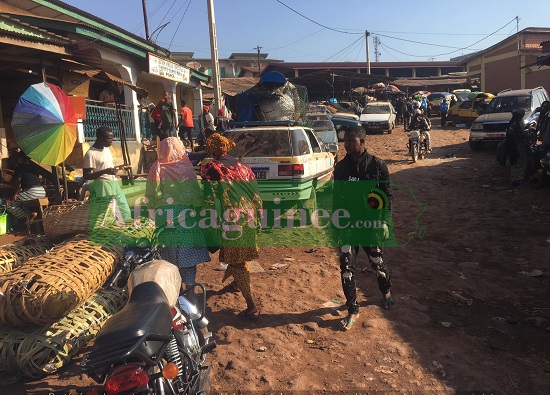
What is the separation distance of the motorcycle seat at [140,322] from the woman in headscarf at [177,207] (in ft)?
4.14

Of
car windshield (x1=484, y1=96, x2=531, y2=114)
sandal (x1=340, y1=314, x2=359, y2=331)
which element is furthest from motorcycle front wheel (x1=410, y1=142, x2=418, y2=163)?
sandal (x1=340, y1=314, x2=359, y2=331)

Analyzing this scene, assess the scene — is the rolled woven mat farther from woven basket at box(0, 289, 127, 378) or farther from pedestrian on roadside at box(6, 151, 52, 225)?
pedestrian on roadside at box(6, 151, 52, 225)

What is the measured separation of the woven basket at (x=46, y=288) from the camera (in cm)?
334

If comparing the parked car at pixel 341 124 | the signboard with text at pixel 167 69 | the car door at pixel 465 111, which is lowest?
the parked car at pixel 341 124

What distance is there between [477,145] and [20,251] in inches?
593

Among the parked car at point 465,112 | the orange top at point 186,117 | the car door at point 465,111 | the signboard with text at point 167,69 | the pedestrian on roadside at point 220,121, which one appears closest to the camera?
the signboard with text at point 167,69

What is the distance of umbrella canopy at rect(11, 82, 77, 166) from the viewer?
540 centimetres

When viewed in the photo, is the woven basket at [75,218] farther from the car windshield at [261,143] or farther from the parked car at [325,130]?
the parked car at [325,130]

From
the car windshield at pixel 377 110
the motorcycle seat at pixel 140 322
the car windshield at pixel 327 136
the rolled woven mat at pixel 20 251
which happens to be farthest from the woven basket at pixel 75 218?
the car windshield at pixel 377 110

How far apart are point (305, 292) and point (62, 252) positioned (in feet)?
8.72

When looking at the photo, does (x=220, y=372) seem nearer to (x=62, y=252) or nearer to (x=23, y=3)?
(x=62, y=252)

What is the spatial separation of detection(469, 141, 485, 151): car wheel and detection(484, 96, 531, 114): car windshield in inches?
49.0

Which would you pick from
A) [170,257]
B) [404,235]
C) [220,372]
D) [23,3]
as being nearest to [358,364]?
[220,372]

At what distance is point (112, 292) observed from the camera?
13.8 ft
